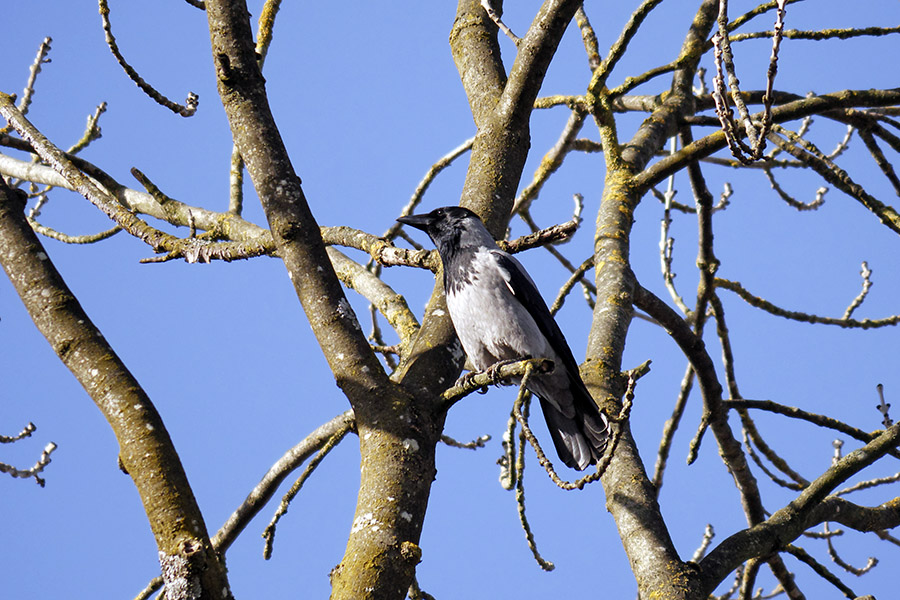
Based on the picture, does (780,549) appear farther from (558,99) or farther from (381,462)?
(558,99)

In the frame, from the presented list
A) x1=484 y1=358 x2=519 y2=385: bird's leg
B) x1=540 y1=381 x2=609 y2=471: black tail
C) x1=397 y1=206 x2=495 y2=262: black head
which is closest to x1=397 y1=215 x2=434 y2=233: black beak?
x1=397 y1=206 x2=495 y2=262: black head

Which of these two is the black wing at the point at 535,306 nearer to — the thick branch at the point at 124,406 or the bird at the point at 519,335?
the bird at the point at 519,335

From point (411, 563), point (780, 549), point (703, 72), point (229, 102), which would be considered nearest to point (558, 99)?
point (703, 72)

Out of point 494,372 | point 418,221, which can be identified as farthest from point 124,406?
point 418,221

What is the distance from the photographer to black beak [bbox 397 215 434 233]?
15.8 ft

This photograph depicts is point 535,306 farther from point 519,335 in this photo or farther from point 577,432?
point 577,432

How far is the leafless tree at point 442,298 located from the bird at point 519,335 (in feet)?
0.82

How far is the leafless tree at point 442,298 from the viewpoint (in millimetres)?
2293

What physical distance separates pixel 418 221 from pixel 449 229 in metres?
0.43

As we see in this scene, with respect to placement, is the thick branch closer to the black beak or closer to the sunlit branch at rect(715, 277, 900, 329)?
the black beak

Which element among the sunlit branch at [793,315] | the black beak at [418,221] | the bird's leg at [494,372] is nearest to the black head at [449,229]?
the black beak at [418,221]

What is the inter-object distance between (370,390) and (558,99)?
9.42 feet

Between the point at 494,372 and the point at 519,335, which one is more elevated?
the point at 519,335

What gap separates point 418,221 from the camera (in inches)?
191
